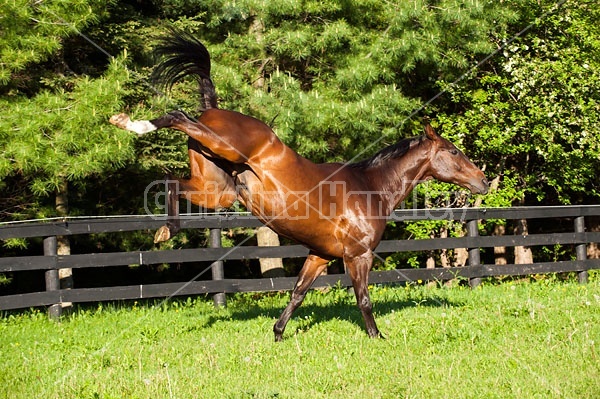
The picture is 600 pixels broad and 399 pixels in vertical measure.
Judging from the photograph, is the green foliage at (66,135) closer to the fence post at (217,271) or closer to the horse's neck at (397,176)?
the fence post at (217,271)

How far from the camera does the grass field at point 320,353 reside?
4586 millimetres

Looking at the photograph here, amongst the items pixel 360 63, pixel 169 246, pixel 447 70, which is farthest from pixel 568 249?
pixel 169 246

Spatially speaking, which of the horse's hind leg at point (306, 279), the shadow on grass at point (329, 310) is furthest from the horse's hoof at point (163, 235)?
the shadow on grass at point (329, 310)

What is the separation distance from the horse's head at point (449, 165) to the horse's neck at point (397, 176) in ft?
0.40

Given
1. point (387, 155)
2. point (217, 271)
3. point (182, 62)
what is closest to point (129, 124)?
point (182, 62)

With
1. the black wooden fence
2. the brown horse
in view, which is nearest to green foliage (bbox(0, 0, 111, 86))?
the black wooden fence

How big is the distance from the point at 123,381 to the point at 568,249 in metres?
17.1

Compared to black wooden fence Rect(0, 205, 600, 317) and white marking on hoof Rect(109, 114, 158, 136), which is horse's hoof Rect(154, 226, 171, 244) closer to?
white marking on hoof Rect(109, 114, 158, 136)

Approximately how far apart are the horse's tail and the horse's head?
2538 mm

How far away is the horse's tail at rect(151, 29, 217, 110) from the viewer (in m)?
6.40

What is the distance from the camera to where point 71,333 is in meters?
7.45

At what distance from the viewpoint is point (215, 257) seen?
9242 millimetres

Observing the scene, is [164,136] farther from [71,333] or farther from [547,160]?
[547,160]

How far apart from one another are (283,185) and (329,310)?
2.65m
